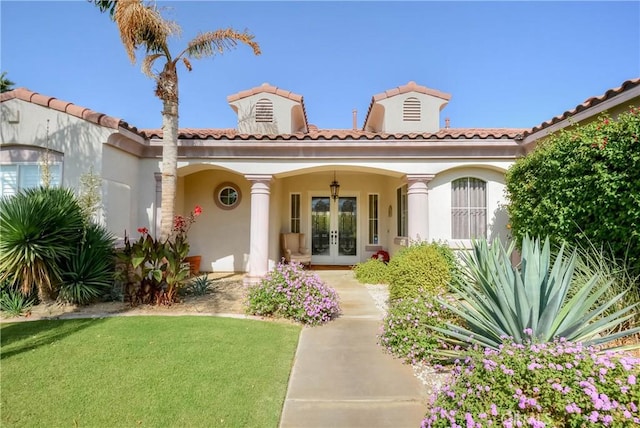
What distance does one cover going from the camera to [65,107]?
739cm

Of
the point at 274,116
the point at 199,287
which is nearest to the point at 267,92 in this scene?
the point at 274,116

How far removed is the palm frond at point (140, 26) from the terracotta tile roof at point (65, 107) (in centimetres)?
161

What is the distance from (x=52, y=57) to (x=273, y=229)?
8.11 metres

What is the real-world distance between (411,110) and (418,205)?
5250 mm

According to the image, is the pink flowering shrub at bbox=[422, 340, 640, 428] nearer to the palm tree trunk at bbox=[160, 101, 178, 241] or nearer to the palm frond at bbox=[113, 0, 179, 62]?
the palm tree trunk at bbox=[160, 101, 178, 241]

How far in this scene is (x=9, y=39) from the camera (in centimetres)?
745

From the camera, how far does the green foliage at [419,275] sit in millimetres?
5836

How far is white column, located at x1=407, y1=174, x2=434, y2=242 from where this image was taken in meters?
8.61

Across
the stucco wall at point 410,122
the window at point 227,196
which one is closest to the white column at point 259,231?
the window at point 227,196

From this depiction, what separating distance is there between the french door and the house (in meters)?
0.63

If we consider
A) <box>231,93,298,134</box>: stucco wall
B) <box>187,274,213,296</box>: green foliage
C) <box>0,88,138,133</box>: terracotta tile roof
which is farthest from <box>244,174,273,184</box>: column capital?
<box>231,93,298,134</box>: stucco wall

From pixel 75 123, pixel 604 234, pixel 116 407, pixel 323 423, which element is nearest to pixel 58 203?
pixel 75 123

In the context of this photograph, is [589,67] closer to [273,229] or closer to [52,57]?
[273,229]

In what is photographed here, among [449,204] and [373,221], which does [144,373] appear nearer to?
[449,204]
